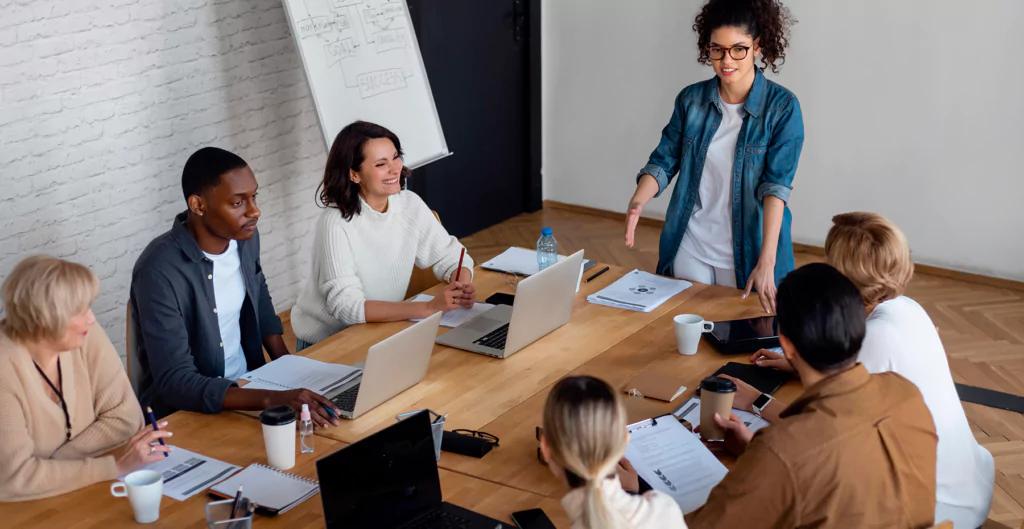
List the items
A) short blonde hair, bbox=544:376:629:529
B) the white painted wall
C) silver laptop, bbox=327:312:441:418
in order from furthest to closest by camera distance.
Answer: the white painted wall → silver laptop, bbox=327:312:441:418 → short blonde hair, bbox=544:376:629:529

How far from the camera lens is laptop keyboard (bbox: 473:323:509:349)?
2.82 m

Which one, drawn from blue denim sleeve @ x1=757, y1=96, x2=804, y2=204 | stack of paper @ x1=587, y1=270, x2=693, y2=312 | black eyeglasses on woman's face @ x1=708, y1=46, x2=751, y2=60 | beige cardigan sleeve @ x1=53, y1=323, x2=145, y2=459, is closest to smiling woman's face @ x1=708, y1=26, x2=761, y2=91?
black eyeglasses on woman's face @ x1=708, y1=46, x2=751, y2=60

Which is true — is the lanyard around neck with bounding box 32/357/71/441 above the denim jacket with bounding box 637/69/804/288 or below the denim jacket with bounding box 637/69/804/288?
below

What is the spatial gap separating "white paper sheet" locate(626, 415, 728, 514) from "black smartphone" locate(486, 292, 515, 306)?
2.95 feet

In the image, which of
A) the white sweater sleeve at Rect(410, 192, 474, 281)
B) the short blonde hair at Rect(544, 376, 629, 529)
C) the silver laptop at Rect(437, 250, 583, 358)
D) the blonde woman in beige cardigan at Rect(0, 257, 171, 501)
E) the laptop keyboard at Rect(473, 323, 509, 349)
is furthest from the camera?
the white sweater sleeve at Rect(410, 192, 474, 281)

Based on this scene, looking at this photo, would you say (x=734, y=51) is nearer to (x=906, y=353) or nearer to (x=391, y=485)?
(x=906, y=353)

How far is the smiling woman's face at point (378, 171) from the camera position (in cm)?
325

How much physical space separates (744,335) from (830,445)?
1.03 m

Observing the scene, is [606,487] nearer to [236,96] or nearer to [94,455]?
[94,455]

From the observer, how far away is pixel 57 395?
7.41 ft

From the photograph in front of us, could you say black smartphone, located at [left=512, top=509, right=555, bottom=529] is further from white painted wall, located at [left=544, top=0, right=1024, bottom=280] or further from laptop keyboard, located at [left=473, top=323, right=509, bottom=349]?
white painted wall, located at [left=544, top=0, right=1024, bottom=280]

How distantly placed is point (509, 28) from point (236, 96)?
6.63ft

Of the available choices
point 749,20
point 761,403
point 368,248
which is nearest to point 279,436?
point 761,403

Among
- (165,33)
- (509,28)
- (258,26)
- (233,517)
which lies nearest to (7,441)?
(233,517)
